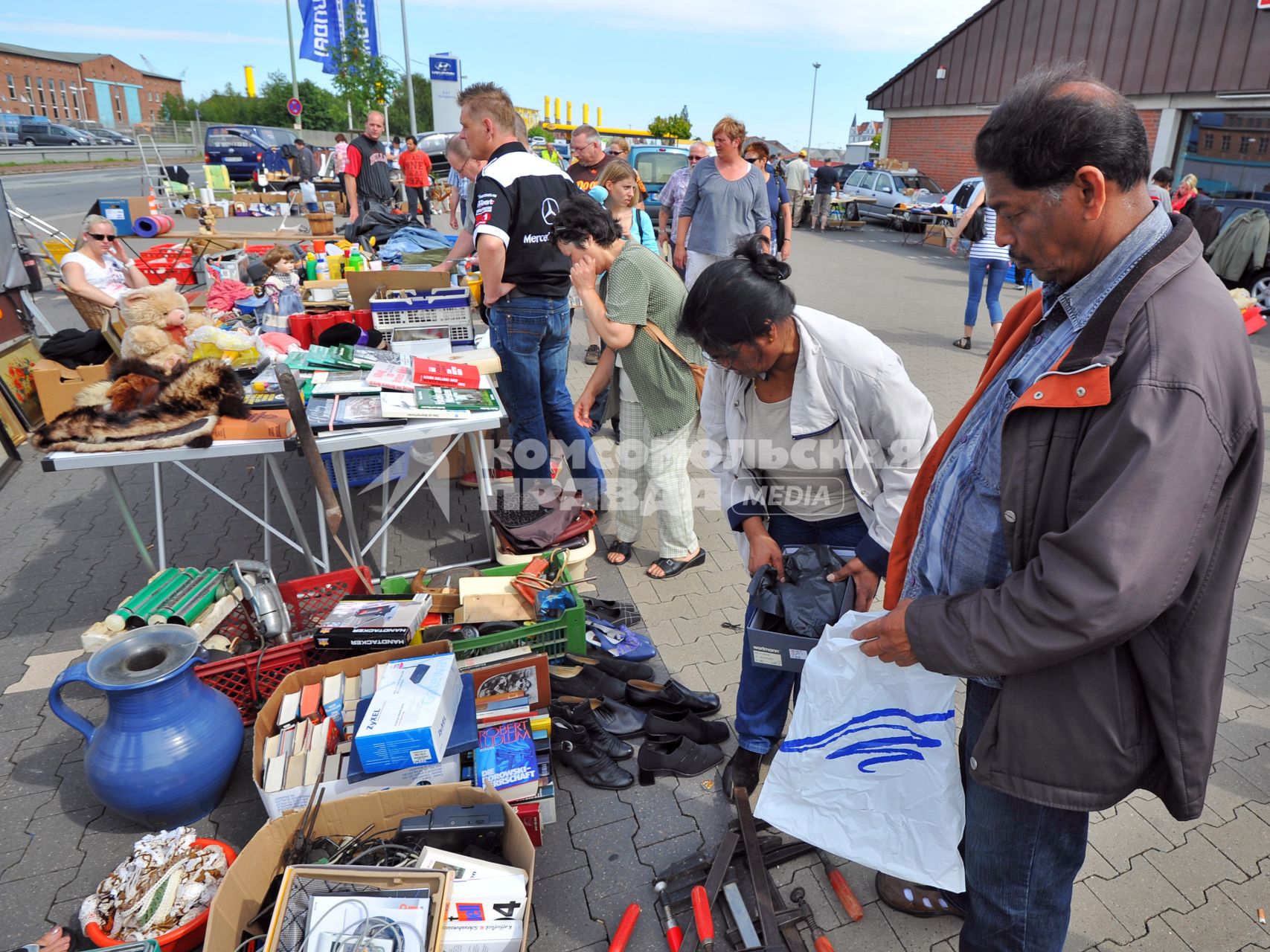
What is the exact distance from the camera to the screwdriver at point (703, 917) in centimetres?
200

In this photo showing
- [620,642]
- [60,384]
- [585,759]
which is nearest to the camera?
[585,759]

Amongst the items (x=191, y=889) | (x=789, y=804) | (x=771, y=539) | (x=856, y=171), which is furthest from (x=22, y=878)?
(x=856, y=171)

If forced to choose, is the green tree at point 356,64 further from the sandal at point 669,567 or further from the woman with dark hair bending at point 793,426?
the woman with dark hair bending at point 793,426

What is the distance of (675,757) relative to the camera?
8.95ft

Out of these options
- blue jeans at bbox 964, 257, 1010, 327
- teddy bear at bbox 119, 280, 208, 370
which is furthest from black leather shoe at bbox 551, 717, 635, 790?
blue jeans at bbox 964, 257, 1010, 327

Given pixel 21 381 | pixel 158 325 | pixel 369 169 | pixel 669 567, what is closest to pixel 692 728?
pixel 669 567

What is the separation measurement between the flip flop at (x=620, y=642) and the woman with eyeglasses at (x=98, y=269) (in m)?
4.76

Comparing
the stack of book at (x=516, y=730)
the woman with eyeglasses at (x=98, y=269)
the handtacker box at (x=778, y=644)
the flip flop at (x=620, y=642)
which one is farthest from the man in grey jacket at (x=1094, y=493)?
the woman with eyeglasses at (x=98, y=269)

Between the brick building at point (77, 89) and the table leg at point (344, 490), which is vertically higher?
the brick building at point (77, 89)

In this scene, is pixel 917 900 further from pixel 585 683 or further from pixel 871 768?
pixel 585 683

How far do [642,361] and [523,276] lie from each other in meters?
1.00

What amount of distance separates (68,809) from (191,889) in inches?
34.3

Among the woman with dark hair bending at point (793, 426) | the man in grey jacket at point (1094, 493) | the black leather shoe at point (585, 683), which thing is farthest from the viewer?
the black leather shoe at point (585, 683)

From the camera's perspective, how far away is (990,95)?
18.7 m
